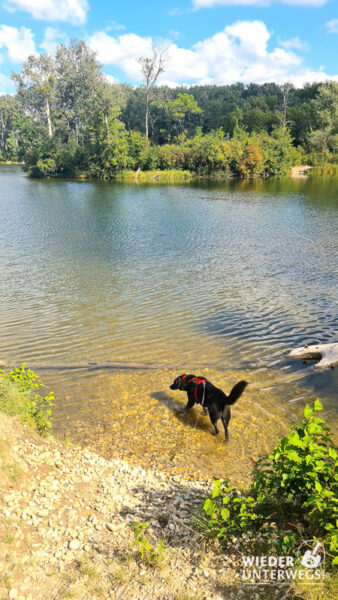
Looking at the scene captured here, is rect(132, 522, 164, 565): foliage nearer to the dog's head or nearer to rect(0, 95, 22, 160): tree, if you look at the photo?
the dog's head

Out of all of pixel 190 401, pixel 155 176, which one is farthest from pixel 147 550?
pixel 155 176

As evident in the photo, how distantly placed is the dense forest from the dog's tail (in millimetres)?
63407

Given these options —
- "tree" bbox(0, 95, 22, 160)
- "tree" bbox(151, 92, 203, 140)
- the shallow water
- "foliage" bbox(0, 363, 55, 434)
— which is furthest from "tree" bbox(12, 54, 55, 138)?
"foliage" bbox(0, 363, 55, 434)

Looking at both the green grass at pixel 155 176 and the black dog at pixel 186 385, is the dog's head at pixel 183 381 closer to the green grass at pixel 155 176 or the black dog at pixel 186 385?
the black dog at pixel 186 385

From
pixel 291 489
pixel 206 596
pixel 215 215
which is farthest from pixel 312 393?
pixel 215 215

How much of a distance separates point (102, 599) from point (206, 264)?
1600 cm

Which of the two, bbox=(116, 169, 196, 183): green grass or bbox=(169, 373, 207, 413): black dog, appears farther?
bbox=(116, 169, 196, 183): green grass

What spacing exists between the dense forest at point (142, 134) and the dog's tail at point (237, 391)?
63.4 meters

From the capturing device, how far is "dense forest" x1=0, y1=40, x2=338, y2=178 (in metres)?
65.0

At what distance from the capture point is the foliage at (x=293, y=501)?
3717 mm

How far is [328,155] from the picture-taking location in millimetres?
72688

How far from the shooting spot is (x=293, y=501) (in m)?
4.13

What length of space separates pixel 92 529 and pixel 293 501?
2471mm


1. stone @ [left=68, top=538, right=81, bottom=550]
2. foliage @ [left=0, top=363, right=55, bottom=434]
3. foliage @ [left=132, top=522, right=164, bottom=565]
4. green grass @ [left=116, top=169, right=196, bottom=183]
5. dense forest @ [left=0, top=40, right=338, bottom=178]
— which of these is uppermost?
dense forest @ [left=0, top=40, right=338, bottom=178]
